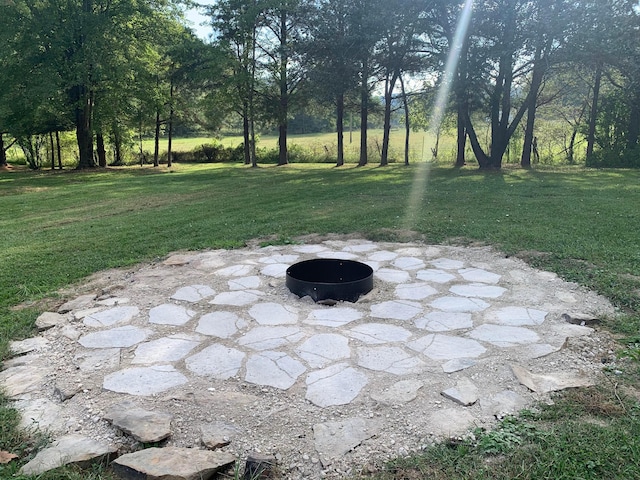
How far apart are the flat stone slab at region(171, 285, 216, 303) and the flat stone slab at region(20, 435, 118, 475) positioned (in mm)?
1456

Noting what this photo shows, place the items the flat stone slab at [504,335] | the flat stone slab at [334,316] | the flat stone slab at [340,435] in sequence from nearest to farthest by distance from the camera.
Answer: the flat stone slab at [340,435] < the flat stone slab at [504,335] < the flat stone slab at [334,316]

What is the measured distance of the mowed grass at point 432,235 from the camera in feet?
5.21

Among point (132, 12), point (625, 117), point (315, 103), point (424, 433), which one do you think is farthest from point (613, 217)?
point (132, 12)

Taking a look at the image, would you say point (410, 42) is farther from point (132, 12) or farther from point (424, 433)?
point (424, 433)

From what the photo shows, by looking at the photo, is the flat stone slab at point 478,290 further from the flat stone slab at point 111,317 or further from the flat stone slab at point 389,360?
the flat stone slab at point 111,317

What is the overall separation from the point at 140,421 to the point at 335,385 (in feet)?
2.71

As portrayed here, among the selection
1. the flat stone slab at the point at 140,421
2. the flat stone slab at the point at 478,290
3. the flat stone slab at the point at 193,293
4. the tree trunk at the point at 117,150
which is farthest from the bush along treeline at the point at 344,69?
the flat stone slab at the point at 140,421

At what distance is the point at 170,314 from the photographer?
2.89m

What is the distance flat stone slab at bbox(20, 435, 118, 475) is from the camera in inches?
61.1

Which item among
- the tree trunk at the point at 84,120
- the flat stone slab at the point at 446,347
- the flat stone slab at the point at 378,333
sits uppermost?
the tree trunk at the point at 84,120

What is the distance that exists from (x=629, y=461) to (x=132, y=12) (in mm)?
18647

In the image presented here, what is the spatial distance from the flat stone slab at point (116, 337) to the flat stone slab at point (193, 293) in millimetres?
495

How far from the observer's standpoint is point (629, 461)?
1.51 m

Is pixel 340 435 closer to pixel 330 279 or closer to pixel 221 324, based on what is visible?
pixel 221 324
